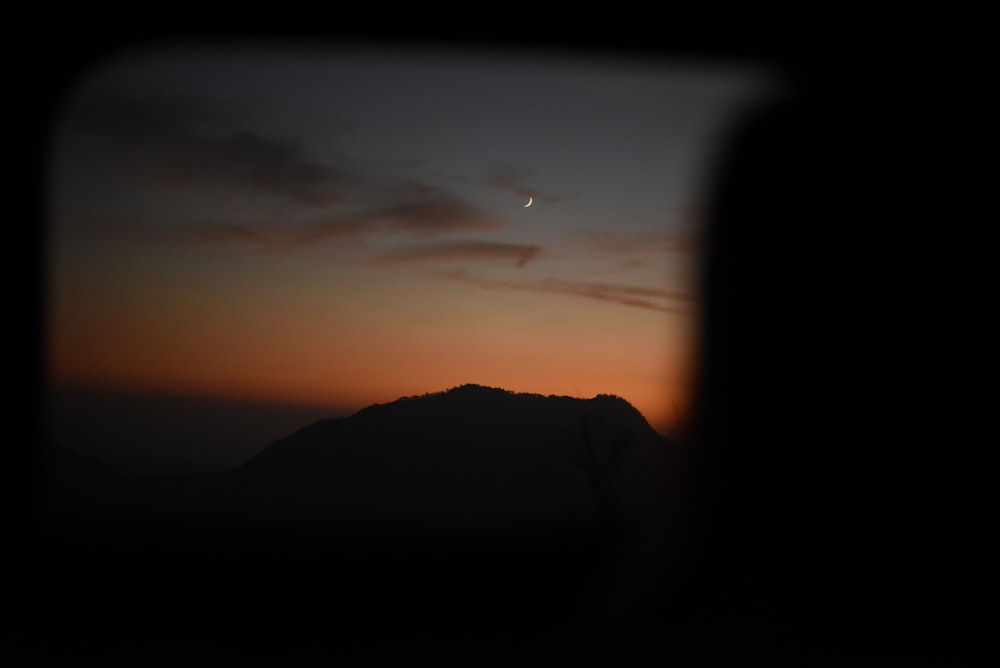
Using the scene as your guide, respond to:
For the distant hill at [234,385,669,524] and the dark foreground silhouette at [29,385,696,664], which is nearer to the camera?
the dark foreground silhouette at [29,385,696,664]

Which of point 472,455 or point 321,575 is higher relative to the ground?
point 321,575

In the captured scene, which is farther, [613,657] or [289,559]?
[289,559]

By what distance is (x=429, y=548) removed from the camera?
3055 millimetres

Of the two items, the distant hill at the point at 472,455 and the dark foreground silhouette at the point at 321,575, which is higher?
the dark foreground silhouette at the point at 321,575

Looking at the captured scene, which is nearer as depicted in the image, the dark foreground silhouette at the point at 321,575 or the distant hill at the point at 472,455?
the dark foreground silhouette at the point at 321,575

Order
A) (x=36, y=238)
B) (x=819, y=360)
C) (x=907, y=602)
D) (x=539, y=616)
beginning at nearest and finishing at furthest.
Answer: (x=36, y=238) → (x=907, y=602) → (x=539, y=616) → (x=819, y=360)

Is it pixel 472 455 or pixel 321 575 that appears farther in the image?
pixel 472 455

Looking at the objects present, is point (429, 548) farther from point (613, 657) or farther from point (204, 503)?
point (204, 503)

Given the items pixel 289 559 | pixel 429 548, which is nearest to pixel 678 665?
pixel 429 548

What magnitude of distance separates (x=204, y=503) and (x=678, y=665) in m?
2.70

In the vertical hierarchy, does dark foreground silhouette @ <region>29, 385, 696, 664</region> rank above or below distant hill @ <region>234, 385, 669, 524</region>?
above

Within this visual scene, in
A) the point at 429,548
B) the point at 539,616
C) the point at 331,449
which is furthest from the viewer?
the point at 331,449

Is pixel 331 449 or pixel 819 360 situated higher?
pixel 819 360

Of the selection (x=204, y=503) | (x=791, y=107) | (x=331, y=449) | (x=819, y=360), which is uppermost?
(x=791, y=107)
